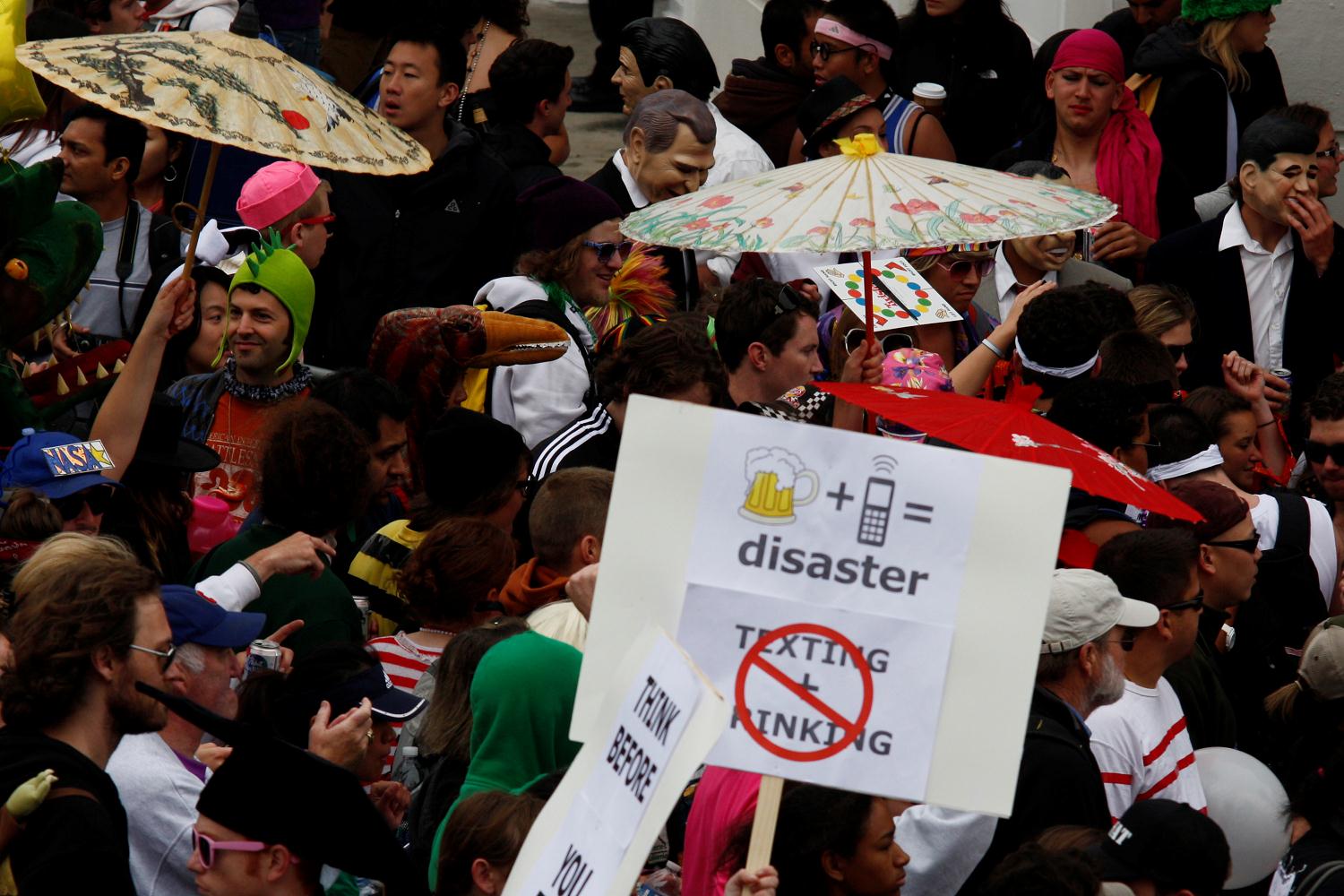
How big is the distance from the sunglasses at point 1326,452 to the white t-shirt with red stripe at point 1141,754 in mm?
1952

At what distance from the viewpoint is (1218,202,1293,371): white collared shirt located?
7.65 metres

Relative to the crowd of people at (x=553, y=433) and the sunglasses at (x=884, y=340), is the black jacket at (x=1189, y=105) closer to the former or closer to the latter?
the crowd of people at (x=553, y=433)

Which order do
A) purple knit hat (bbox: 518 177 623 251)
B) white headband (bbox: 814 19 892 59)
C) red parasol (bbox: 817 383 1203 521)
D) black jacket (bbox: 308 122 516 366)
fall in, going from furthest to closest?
white headband (bbox: 814 19 892 59), black jacket (bbox: 308 122 516 366), purple knit hat (bbox: 518 177 623 251), red parasol (bbox: 817 383 1203 521)

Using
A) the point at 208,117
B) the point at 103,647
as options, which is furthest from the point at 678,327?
the point at 103,647

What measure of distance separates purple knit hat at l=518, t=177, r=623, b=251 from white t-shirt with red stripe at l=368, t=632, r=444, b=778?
217 cm

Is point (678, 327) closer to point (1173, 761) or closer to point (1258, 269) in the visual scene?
point (1173, 761)

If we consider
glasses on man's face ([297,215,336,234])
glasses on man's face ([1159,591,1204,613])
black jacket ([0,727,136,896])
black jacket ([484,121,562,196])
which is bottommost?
glasses on man's face ([1159,591,1204,613])

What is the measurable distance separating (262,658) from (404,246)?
3.14 m

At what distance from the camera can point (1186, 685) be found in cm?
548

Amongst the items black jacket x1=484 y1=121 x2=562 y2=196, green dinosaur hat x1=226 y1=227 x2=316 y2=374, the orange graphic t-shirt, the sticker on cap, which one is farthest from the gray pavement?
the sticker on cap

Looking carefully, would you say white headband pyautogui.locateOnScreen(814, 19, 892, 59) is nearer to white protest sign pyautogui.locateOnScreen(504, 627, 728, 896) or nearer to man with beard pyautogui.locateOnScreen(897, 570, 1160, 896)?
man with beard pyautogui.locateOnScreen(897, 570, 1160, 896)

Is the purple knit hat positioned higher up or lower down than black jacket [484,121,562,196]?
higher up

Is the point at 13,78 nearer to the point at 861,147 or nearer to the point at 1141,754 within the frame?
Result: the point at 861,147

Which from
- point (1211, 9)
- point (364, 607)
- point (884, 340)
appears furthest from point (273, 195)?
point (1211, 9)
